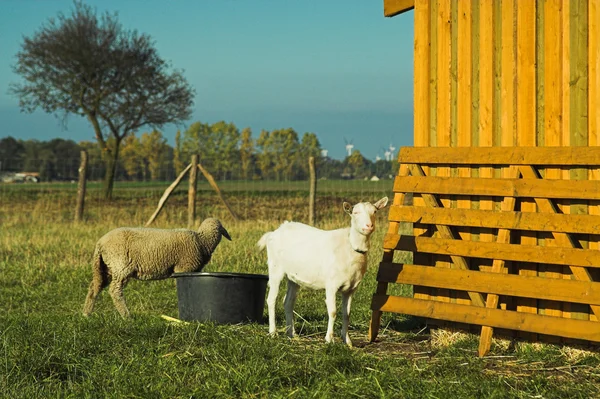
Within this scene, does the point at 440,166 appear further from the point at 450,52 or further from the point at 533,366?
the point at 533,366

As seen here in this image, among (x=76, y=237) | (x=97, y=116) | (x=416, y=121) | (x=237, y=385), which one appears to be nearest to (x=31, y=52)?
(x=97, y=116)

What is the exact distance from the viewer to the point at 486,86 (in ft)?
28.2

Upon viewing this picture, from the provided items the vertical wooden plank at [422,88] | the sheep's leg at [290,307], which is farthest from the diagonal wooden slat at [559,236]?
the sheep's leg at [290,307]

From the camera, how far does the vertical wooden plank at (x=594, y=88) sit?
773cm

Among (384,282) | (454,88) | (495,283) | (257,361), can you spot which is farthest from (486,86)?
(257,361)

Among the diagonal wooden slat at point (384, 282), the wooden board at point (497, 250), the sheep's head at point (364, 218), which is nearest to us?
the wooden board at point (497, 250)

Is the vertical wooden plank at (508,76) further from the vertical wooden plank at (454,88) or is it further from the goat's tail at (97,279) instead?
the goat's tail at (97,279)

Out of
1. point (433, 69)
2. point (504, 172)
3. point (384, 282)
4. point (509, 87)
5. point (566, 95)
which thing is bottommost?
point (384, 282)

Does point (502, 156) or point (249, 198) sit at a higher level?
point (502, 156)

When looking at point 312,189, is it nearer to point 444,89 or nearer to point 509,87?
point 444,89

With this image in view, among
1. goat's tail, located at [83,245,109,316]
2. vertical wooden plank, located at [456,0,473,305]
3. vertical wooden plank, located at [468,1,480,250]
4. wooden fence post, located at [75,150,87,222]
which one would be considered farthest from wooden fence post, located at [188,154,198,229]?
vertical wooden plank, located at [468,1,480,250]

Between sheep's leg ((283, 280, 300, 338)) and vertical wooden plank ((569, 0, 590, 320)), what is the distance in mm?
2725

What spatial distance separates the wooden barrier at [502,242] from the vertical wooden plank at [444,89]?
0.9 inches

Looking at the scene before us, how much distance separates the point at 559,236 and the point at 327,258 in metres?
2.15
